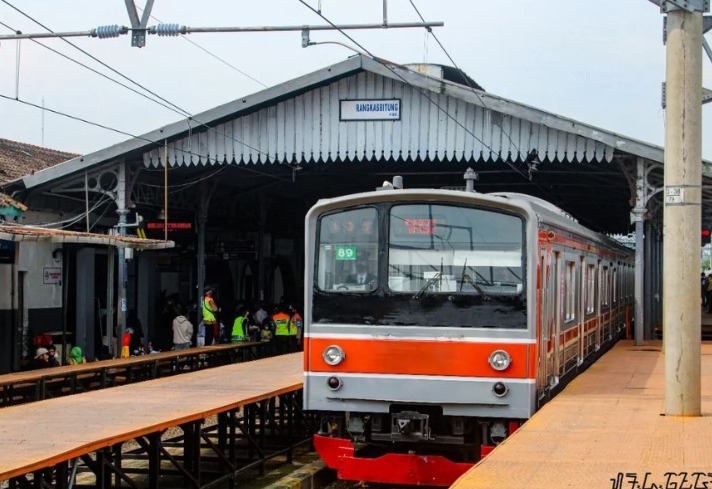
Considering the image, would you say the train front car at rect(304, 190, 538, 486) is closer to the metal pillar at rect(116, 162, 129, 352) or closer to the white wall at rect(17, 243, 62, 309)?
the metal pillar at rect(116, 162, 129, 352)

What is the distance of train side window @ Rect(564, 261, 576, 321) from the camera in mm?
10322

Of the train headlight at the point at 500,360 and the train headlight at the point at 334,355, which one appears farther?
the train headlight at the point at 334,355

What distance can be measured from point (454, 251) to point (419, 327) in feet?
2.21

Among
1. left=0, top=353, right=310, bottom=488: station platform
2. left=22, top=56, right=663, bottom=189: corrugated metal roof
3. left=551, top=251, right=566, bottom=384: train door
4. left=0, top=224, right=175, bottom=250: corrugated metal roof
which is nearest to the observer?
left=0, top=353, right=310, bottom=488: station platform

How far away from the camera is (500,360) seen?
27.3ft

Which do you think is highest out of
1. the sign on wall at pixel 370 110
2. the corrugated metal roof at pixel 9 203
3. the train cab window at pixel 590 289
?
the sign on wall at pixel 370 110

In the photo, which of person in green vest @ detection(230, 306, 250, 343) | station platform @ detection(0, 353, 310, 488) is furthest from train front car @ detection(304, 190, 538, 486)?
person in green vest @ detection(230, 306, 250, 343)

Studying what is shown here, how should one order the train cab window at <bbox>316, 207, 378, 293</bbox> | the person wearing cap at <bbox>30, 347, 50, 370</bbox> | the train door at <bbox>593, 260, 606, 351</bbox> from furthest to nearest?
the person wearing cap at <bbox>30, 347, 50, 370</bbox>
the train door at <bbox>593, 260, 606, 351</bbox>
the train cab window at <bbox>316, 207, 378, 293</bbox>

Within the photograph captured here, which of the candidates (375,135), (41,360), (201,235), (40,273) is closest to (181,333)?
(40,273)

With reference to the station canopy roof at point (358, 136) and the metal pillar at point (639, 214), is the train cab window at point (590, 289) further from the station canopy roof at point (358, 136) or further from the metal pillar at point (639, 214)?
the metal pillar at point (639, 214)

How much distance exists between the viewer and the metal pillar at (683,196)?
Answer: 23.6 feet

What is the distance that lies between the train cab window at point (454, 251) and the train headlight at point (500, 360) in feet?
1.58

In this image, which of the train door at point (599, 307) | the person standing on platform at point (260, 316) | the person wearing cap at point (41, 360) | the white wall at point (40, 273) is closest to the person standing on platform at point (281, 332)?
the person standing on platform at point (260, 316)

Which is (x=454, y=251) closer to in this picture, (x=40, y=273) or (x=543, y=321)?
(x=543, y=321)
